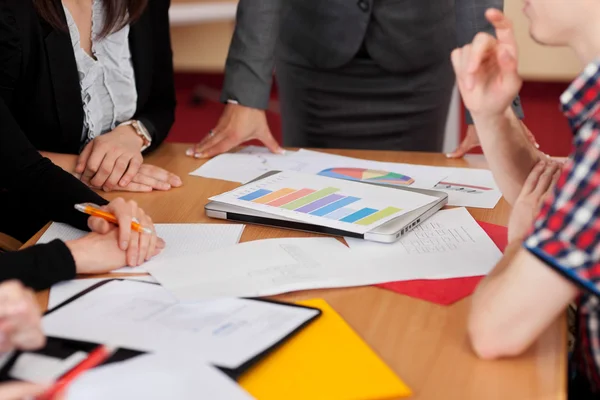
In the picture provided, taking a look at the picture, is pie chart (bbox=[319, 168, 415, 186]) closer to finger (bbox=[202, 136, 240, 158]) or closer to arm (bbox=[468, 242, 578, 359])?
finger (bbox=[202, 136, 240, 158])

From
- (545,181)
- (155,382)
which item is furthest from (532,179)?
(155,382)

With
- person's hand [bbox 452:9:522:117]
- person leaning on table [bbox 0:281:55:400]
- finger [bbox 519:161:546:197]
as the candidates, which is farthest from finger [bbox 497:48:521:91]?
person leaning on table [bbox 0:281:55:400]

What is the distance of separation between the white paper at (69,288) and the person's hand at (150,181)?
0.42 meters

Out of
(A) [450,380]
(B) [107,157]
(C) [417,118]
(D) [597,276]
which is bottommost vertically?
(C) [417,118]

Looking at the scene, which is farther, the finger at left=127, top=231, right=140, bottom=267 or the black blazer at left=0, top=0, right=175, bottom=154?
the black blazer at left=0, top=0, right=175, bottom=154

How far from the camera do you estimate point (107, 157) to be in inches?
59.5

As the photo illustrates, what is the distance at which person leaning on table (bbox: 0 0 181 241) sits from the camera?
A: 143 cm

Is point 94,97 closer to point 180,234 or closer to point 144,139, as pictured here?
point 144,139

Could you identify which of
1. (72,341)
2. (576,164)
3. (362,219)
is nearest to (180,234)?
(362,219)

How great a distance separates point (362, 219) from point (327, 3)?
2.75 ft

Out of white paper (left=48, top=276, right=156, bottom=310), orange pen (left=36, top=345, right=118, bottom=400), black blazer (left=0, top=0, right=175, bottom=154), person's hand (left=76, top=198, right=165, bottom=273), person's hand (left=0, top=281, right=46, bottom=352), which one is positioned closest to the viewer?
orange pen (left=36, top=345, right=118, bottom=400)

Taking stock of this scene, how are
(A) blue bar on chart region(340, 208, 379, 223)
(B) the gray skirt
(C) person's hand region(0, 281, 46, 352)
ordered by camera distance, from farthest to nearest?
(B) the gray skirt
(A) blue bar on chart region(340, 208, 379, 223)
(C) person's hand region(0, 281, 46, 352)

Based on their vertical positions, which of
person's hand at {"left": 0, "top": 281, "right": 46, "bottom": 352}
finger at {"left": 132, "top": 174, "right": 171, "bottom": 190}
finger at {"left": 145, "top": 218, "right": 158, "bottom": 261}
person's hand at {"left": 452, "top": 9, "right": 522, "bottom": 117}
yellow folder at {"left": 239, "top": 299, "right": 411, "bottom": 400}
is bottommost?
finger at {"left": 132, "top": 174, "right": 171, "bottom": 190}

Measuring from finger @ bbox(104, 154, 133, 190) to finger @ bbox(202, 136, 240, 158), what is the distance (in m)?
0.22
